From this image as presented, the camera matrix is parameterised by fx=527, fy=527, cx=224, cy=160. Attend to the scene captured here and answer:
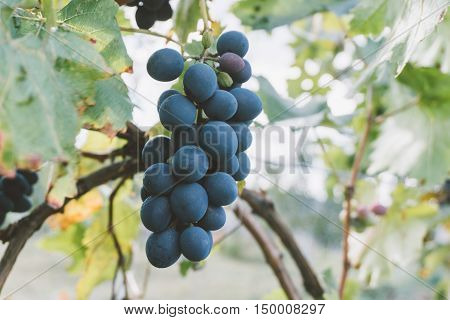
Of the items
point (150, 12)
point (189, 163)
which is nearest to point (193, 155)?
point (189, 163)

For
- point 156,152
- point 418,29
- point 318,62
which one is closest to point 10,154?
point 156,152

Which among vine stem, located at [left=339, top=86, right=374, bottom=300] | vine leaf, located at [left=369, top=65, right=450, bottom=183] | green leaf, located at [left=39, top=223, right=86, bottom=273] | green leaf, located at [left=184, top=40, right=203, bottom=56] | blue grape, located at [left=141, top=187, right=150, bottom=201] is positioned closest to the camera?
blue grape, located at [left=141, top=187, right=150, bottom=201]

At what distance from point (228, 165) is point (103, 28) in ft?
0.67

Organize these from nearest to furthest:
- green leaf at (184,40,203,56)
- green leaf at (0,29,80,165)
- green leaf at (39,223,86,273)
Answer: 1. green leaf at (0,29,80,165)
2. green leaf at (184,40,203,56)
3. green leaf at (39,223,86,273)

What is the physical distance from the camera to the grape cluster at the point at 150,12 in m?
0.73

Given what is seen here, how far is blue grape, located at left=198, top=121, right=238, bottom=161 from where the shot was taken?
1.87ft

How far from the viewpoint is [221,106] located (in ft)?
1.91

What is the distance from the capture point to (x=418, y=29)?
574 mm

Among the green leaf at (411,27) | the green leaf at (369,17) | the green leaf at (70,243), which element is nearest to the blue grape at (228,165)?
the green leaf at (411,27)

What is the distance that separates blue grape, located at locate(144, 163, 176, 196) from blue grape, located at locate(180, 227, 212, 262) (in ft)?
0.17

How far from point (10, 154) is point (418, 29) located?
43 centimetres

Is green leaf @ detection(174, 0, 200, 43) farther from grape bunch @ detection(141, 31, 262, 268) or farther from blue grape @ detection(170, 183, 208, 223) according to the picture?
blue grape @ detection(170, 183, 208, 223)

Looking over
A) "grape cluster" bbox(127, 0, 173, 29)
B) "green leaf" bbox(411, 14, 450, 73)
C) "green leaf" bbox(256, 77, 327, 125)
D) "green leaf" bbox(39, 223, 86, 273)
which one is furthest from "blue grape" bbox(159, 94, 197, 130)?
"green leaf" bbox(39, 223, 86, 273)

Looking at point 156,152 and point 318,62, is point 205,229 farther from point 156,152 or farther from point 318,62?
point 318,62
